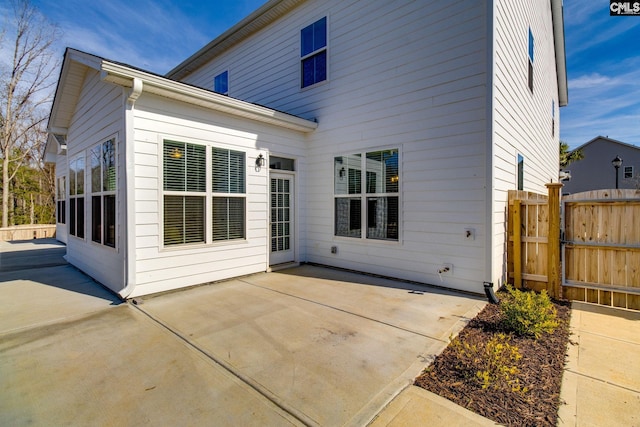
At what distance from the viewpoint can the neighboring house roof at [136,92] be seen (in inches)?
162

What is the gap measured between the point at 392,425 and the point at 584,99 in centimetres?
2202

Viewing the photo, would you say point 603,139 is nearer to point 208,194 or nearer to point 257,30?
point 257,30

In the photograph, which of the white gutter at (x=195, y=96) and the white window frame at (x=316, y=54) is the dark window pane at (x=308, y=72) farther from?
the white gutter at (x=195, y=96)

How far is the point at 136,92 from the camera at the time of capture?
418cm

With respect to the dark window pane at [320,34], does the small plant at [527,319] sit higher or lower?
lower

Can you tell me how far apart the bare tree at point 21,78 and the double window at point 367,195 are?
17.5 metres

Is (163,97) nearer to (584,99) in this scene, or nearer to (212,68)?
(212,68)

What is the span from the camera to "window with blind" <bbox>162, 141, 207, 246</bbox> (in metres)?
4.75

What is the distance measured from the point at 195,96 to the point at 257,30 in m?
4.90

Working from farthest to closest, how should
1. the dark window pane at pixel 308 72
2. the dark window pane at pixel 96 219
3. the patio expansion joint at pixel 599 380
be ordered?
the dark window pane at pixel 308 72, the dark window pane at pixel 96 219, the patio expansion joint at pixel 599 380

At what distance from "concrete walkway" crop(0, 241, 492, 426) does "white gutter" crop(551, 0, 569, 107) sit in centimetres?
1097

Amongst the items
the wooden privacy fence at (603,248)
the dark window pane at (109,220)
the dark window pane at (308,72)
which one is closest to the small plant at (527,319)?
the wooden privacy fence at (603,248)

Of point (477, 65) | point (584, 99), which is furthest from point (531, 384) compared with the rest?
point (584, 99)

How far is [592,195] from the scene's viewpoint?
4371mm
